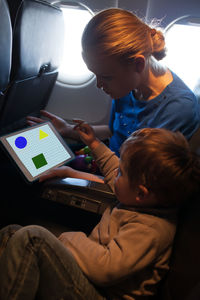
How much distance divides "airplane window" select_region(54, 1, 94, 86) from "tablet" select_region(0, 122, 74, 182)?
33.4 inches

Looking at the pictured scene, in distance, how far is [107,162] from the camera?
4.08 feet

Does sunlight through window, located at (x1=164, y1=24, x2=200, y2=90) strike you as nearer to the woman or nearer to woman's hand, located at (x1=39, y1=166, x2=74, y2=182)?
the woman

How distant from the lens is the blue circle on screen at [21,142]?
4.04ft

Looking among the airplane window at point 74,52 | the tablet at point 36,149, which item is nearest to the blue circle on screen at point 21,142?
the tablet at point 36,149

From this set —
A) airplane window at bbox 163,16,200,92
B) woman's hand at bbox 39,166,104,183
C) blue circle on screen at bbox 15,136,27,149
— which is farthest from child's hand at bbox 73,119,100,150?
airplane window at bbox 163,16,200,92

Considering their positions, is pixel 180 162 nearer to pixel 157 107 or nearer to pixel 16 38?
pixel 157 107

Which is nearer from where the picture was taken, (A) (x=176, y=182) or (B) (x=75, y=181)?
(A) (x=176, y=182)

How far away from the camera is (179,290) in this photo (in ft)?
2.58

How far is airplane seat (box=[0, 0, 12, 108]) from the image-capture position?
975mm

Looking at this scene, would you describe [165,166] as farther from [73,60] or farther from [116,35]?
[73,60]

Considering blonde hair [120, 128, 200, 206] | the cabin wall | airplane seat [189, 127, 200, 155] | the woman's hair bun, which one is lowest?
the cabin wall

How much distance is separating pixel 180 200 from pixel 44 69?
0.99 m

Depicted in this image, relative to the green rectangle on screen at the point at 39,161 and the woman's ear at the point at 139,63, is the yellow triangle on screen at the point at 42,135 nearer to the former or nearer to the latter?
the green rectangle on screen at the point at 39,161

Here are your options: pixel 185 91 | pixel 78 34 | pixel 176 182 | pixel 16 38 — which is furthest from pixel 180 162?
pixel 78 34
